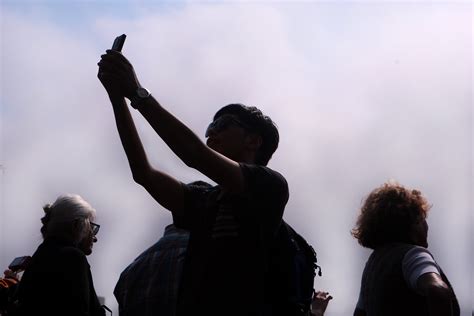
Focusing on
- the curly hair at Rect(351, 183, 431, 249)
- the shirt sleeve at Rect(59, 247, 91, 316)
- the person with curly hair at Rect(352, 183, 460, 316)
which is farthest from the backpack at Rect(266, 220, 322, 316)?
the shirt sleeve at Rect(59, 247, 91, 316)

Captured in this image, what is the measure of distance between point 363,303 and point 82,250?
248 cm

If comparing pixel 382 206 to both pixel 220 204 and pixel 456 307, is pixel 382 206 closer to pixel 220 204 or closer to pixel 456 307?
pixel 456 307

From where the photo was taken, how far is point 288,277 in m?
3.03

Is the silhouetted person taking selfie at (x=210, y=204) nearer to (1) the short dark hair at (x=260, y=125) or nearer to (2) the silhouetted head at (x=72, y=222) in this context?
(1) the short dark hair at (x=260, y=125)

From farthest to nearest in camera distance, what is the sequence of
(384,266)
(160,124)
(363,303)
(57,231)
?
(57,231) → (363,303) → (384,266) → (160,124)

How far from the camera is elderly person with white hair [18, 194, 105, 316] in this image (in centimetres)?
519

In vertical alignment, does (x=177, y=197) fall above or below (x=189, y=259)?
above

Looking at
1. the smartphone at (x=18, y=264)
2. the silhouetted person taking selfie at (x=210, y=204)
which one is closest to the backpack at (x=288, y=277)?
the silhouetted person taking selfie at (x=210, y=204)

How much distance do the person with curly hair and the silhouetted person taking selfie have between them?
172cm

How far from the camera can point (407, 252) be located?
4.74 m

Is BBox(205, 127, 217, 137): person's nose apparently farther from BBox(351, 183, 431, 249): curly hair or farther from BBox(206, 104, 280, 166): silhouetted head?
BBox(351, 183, 431, 249): curly hair

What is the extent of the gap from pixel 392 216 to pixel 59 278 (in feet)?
8.39

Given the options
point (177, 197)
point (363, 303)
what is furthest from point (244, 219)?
point (363, 303)

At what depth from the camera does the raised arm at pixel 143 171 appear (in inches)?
122
